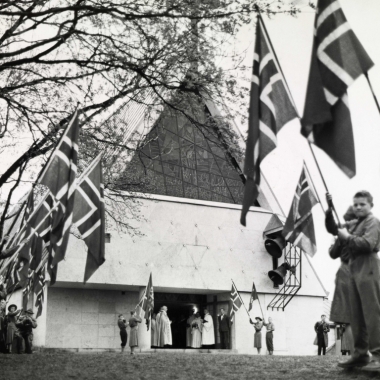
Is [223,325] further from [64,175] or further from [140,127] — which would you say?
[64,175]

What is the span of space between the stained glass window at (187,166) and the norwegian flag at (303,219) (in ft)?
54.7

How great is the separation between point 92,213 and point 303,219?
566cm

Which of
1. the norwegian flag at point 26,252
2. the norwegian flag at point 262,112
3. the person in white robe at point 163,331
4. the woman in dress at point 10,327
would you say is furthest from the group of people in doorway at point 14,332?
the norwegian flag at point 262,112

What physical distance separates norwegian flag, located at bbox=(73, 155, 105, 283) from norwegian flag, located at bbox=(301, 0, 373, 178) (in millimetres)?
5090

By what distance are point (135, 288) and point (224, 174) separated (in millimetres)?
6955

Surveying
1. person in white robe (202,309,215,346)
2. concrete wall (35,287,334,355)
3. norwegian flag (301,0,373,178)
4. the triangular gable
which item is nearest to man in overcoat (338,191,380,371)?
norwegian flag (301,0,373,178)

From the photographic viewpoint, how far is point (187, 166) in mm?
33219

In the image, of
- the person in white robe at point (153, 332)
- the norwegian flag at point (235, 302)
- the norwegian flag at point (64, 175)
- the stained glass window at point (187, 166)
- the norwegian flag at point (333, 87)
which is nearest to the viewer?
the norwegian flag at point (333, 87)

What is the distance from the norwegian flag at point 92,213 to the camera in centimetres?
1066

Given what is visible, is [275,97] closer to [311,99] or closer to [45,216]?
[311,99]

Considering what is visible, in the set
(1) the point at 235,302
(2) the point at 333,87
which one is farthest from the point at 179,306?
(2) the point at 333,87

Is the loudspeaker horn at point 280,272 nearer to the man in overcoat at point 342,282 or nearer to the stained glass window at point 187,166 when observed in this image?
the stained glass window at point 187,166

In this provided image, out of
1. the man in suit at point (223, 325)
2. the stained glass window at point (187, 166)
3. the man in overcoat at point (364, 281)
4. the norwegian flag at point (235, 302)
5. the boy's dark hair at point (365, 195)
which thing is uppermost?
the stained glass window at point (187, 166)

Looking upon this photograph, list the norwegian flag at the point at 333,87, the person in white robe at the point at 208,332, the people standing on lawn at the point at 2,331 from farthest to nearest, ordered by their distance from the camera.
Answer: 1. the person in white robe at the point at 208,332
2. the people standing on lawn at the point at 2,331
3. the norwegian flag at the point at 333,87
